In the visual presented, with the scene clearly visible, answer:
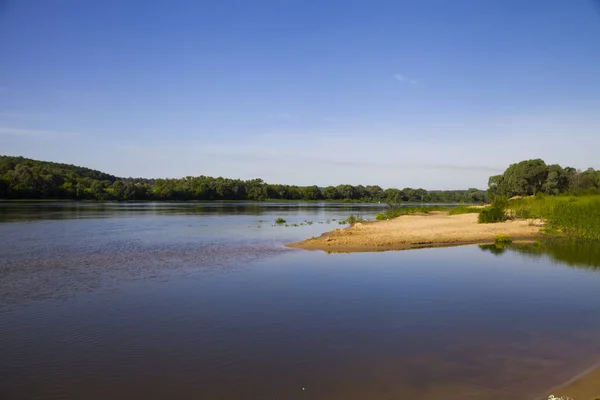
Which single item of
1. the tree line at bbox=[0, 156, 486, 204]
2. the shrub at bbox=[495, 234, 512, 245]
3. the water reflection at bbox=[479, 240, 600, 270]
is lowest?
the water reflection at bbox=[479, 240, 600, 270]

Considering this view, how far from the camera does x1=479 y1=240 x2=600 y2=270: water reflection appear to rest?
19.7 metres

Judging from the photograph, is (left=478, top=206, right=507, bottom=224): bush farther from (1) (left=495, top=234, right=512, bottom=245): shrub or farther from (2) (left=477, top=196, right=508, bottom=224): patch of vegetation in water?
(1) (left=495, top=234, right=512, bottom=245): shrub

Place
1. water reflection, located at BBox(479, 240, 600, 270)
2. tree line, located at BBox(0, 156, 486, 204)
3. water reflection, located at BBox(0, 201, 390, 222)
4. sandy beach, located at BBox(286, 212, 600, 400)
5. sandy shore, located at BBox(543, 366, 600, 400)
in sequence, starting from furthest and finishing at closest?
tree line, located at BBox(0, 156, 486, 204) → water reflection, located at BBox(0, 201, 390, 222) → sandy beach, located at BBox(286, 212, 600, 400) → water reflection, located at BBox(479, 240, 600, 270) → sandy shore, located at BBox(543, 366, 600, 400)

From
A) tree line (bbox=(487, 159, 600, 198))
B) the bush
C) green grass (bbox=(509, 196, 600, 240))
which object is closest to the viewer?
green grass (bbox=(509, 196, 600, 240))

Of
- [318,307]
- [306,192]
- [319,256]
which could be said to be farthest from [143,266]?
[306,192]

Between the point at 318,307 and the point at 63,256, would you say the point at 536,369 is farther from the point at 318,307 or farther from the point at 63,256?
the point at 63,256

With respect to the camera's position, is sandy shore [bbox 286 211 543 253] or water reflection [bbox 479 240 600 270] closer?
water reflection [bbox 479 240 600 270]

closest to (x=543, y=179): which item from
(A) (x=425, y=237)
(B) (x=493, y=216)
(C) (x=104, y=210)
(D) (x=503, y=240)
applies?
(B) (x=493, y=216)

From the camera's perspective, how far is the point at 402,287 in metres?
14.4

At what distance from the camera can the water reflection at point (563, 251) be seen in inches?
776

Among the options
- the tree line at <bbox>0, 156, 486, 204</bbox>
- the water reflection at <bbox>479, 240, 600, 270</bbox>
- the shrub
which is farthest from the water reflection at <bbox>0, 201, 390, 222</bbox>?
the water reflection at <bbox>479, 240, 600, 270</bbox>

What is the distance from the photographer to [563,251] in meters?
22.9

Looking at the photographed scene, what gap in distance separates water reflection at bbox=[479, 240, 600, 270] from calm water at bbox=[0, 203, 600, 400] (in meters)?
0.60

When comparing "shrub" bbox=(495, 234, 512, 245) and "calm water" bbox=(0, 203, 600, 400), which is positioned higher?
"shrub" bbox=(495, 234, 512, 245)
